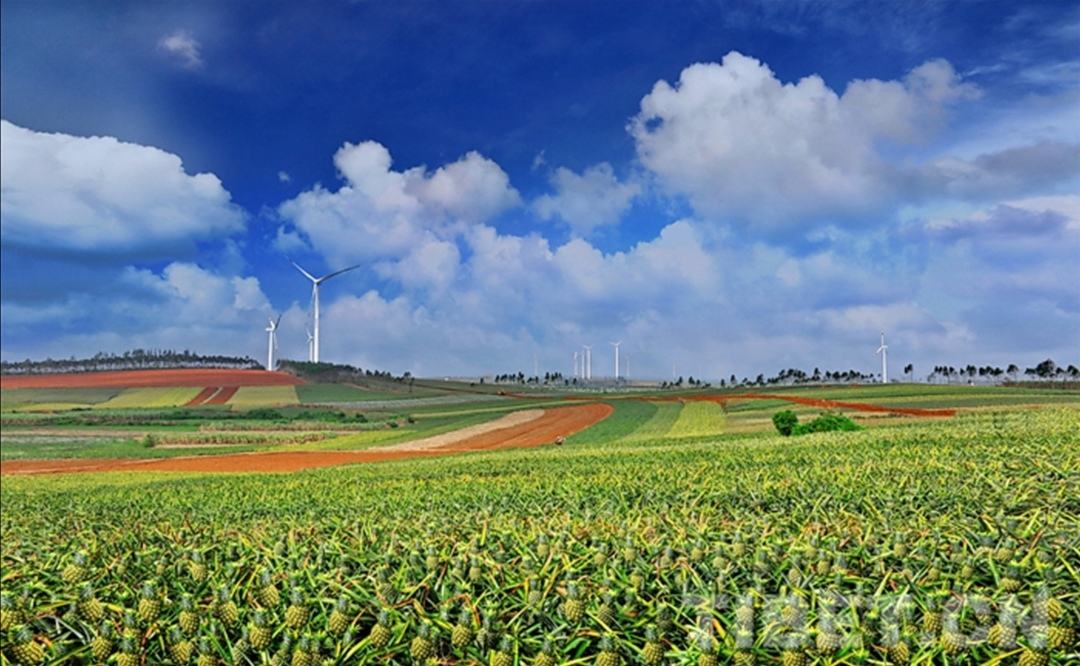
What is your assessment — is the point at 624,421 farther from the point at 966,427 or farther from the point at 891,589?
the point at 891,589

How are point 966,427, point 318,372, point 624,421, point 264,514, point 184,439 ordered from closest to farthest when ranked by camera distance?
point 264,514 < point 966,427 < point 624,421 < point 184,439 < point 318,372

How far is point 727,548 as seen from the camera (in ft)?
9.30

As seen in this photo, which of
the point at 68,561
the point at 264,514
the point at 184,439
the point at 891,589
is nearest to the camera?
the point at 891,589

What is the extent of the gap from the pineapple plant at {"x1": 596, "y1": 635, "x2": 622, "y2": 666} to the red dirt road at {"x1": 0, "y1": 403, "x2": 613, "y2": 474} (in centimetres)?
3138

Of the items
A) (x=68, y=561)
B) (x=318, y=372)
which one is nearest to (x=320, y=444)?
(x=318, y=372)

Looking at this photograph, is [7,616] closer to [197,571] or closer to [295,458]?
[197,571]

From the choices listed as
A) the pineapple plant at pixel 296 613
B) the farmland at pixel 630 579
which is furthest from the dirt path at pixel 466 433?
the pineapple plant at pixel 296 613

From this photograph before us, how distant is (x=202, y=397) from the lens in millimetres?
70812

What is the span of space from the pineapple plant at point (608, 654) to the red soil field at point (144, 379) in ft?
243

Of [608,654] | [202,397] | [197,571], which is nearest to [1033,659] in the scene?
[608,654]

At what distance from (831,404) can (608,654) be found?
25.0m

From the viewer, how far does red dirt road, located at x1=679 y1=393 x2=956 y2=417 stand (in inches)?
479

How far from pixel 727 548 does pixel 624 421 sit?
142 feet

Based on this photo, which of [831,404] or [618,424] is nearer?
[831,404]
